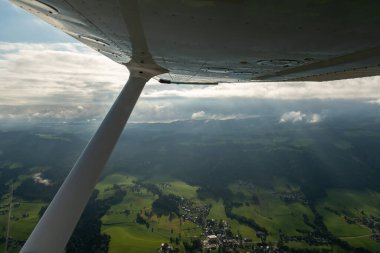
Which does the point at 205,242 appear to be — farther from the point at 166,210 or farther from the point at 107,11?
the point at 107,11

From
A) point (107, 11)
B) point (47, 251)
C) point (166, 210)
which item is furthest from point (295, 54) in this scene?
point (166, 210)

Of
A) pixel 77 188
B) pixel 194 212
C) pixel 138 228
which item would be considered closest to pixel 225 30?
pixel 77 188

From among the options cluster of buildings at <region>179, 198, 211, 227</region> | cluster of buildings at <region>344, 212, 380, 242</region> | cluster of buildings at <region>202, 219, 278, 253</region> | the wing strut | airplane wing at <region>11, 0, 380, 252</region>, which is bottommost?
cluster of buildings at <region>202, 219, 278, 253</region>

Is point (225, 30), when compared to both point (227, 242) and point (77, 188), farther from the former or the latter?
point (227, 242)

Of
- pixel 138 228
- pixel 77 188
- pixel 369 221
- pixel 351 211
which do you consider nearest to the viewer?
pixel 77 188

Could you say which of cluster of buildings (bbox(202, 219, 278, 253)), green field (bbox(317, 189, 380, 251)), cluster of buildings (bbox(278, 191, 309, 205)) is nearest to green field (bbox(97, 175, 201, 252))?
cluster of buildings (bbox(202, 219, 278, 253))

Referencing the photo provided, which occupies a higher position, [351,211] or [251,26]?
[251,26]

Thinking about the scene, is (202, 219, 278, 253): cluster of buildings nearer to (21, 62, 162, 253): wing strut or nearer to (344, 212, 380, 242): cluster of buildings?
(344, 212, 380, 242): cluster of buildings

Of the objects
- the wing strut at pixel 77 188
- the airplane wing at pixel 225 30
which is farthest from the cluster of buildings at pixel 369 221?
the airplane wing at pixel 225 30

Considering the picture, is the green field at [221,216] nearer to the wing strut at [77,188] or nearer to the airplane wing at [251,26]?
the wing strut at [77,188]
